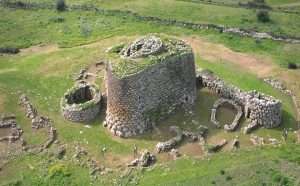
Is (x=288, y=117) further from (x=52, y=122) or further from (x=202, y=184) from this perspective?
(x=52, y=122)

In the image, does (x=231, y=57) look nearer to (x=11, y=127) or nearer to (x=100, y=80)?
(x=100, y=80)

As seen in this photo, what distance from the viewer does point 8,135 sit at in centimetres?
4578

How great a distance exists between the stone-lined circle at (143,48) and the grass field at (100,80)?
554 cm

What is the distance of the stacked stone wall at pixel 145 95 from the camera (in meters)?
43.4

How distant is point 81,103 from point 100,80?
4704 mm

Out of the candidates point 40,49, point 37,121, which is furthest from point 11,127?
point 40,49

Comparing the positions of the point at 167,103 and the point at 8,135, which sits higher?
the point at 167,103

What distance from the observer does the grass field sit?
126ft

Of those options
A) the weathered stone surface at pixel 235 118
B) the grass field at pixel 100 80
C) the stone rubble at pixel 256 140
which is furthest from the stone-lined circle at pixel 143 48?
the stone rubble at pixel 256 140

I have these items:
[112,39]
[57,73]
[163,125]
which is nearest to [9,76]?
[57,73]

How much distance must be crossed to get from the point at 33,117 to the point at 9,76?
865 cm

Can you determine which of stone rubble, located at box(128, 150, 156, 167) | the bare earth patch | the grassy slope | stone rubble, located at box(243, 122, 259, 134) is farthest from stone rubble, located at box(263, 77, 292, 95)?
the bare earth patch

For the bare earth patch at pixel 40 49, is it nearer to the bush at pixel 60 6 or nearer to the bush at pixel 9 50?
the bush at pixel 9 50

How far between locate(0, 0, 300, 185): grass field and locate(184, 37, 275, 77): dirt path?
0.29 metres
